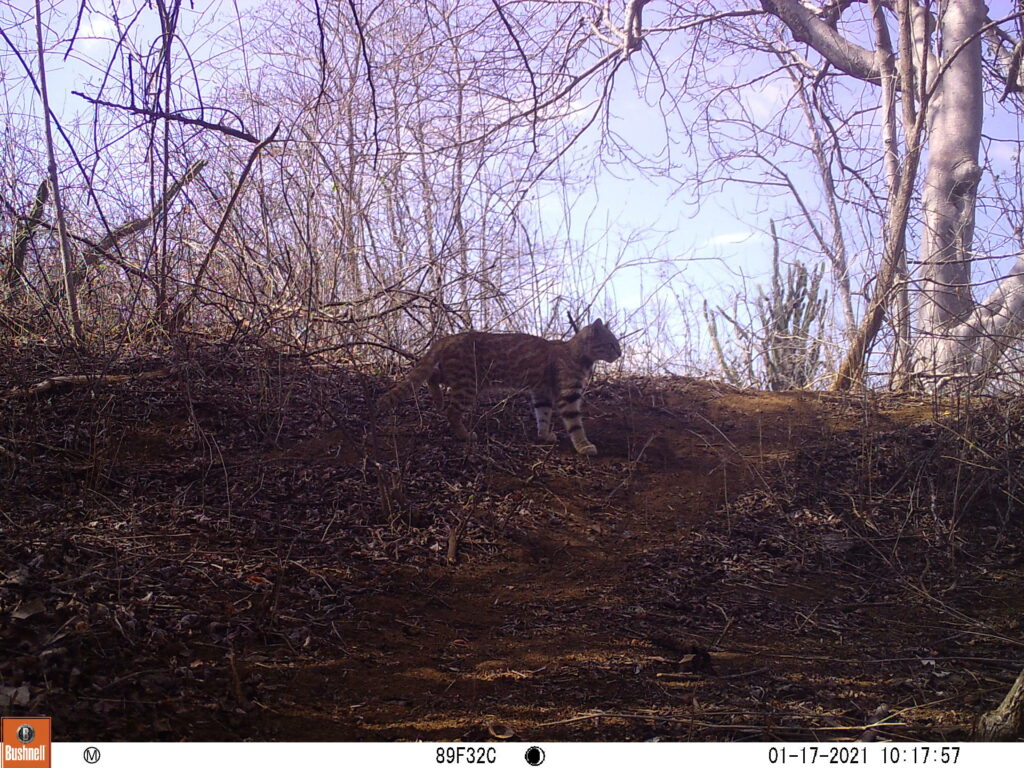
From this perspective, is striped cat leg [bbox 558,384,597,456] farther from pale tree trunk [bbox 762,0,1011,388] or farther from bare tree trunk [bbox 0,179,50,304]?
bare tree trunk [bbox 0,179,50,304]

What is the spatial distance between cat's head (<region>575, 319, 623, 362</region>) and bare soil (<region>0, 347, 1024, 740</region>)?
16.2 inches

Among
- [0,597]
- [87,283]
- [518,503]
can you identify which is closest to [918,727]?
[518,503]

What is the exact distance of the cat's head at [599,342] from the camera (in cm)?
738

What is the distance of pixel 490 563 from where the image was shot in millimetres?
4707

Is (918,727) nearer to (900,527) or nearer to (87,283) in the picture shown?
(900,527)

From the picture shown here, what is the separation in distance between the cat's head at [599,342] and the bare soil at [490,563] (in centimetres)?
41

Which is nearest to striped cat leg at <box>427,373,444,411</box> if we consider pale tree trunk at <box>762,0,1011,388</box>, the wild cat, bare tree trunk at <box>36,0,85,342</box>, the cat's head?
the wild cat

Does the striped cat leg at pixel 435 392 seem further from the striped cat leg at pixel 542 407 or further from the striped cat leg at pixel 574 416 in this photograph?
the striped cat leg at pixel 574 416

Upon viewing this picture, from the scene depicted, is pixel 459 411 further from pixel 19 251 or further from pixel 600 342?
pixel 19 251

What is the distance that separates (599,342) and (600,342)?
0.4 inches

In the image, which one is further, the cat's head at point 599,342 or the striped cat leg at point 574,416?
the cat's head at point 599,342

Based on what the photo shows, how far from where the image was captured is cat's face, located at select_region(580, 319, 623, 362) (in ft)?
24.3

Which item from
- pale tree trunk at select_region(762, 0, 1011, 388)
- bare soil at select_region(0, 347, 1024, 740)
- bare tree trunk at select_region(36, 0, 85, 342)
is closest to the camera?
bare soil at select_region(0, 347, 1024, 740)
